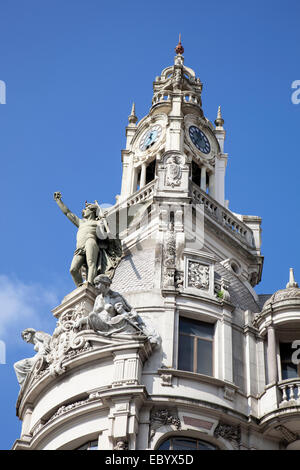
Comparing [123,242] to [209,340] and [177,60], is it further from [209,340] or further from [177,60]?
[177,60]

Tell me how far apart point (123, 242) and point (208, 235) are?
10.6 feet

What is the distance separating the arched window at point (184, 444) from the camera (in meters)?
27.9

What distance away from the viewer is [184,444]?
2809 cm

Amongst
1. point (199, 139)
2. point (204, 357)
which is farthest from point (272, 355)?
point (199, 139)

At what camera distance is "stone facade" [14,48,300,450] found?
28.4 metres

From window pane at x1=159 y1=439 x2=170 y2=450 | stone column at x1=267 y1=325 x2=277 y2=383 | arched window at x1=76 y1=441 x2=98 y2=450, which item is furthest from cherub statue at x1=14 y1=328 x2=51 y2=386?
stone column at x1=267 y1=325 x2=277 y2=383

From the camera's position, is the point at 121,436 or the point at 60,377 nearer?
the point at 121,436

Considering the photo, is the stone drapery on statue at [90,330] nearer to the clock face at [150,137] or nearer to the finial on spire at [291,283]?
the finial on spire at [291,283]

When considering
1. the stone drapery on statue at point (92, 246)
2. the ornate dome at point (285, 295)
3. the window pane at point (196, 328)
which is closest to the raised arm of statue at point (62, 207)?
the stone drapery on statue at point (92, 246)

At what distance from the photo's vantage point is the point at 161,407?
28484 millimetres

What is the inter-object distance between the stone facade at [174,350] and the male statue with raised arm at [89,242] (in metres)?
0.93

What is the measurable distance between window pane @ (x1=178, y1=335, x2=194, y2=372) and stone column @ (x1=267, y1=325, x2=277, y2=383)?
2492 millimetres
